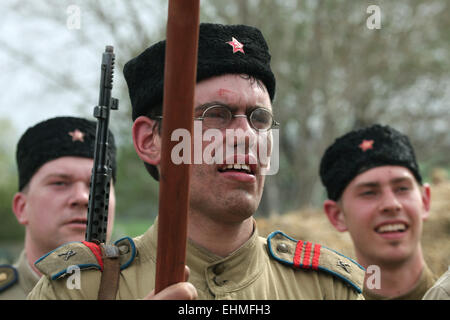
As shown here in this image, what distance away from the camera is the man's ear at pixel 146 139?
8.08ft

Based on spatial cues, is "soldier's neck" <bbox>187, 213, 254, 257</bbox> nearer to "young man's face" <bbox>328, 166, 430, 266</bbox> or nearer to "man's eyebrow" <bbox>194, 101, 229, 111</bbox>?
"man's eyebrow" <bbox>194, 101, 229, 111</bbox>

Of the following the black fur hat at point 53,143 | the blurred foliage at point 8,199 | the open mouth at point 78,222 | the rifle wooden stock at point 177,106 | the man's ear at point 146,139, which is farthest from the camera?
the blurred foliage at point 8,199

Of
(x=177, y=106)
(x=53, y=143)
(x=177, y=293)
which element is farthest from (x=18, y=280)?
(x=177, y=106)

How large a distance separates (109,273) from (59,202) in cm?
177

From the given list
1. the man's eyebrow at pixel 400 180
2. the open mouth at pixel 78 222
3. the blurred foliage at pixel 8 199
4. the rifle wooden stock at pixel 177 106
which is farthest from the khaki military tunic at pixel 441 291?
the blurred foliage at pixel 8 199

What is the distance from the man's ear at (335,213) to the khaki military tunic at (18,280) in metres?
2.20

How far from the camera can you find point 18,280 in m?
4.12

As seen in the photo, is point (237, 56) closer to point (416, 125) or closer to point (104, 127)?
point (104, 127)

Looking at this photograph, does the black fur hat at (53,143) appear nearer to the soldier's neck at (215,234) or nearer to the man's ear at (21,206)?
the man's ear at (21,206)

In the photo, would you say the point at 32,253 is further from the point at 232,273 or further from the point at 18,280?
the point at 232,273

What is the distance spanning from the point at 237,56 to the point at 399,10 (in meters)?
10.9

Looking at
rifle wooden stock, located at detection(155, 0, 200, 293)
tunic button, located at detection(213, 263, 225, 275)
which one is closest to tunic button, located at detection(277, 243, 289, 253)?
tunic button, located at detection(213, 263, 225, 275)

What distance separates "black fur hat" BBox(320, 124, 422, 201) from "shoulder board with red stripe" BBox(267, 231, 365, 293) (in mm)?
1762

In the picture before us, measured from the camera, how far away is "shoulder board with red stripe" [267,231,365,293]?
2.40 meters
